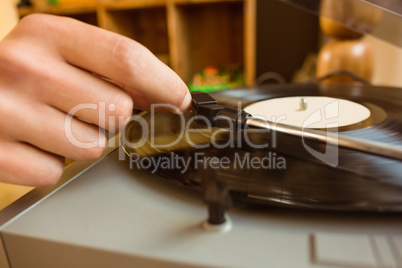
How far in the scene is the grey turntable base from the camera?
24cm

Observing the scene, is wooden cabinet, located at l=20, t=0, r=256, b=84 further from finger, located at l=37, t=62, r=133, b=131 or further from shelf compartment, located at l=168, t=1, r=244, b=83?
finger, located at l=37, t=62, r=133, b=131

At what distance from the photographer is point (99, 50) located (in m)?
0.31

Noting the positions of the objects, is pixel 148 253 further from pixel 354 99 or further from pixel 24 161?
pixel 354 99

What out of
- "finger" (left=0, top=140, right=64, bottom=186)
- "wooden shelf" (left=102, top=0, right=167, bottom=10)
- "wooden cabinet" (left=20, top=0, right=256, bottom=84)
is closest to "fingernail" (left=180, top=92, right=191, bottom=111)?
"finger" (left=0, top=140, right=64, bottom=186)

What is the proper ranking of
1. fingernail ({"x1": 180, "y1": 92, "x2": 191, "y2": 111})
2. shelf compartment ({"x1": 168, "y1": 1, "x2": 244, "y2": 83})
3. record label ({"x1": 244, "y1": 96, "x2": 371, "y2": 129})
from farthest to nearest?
shelf compartment ({"x1": 168, "y1": 1, "x2": 244, "y2": 83}) → record label ({"x1": 244, "y1": 96, "x2": 371, "y2": 129}) → fingernail ({"x1": 180, "y1": 92, "x2": 191, "y2": 111})

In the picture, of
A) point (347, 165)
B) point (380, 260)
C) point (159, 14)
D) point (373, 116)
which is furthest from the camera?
point (159, 14)

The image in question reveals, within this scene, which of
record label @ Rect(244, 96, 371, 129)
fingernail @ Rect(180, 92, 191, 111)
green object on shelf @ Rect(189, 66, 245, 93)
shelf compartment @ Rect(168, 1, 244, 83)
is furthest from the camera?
shelf compartment @ Rect(168, 1, 244, 83)

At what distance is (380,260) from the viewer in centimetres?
22

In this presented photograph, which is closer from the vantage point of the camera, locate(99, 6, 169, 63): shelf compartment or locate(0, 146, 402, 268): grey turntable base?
locate(0, 146, 402, 268): grey turntable base

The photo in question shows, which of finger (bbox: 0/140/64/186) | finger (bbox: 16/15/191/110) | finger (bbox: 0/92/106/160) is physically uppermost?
finger (bbox: 16/15/191/110)

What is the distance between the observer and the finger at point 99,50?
0.31 m

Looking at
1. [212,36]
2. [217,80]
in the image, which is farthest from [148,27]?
[217,80]

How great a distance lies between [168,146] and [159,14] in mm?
1873

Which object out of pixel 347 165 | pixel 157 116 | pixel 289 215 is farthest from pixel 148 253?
pixel 157 116
